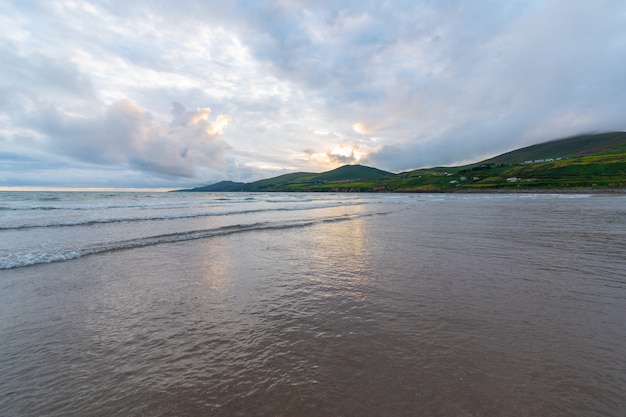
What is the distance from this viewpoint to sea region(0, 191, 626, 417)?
4742 mm

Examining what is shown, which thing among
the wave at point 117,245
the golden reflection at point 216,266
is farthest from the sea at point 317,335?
the wave at point 117,245

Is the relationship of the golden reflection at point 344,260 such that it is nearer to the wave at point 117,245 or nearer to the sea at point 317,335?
the sea at point 317,335

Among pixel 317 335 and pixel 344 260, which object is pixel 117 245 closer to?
pixel 344 260

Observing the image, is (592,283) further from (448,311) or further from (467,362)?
(467,362)

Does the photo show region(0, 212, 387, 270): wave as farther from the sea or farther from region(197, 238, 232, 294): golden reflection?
region(197, 238, 232, 294): golden reflection

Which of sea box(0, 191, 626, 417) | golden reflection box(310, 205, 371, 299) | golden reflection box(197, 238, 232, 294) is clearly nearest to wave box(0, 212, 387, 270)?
sea box(0, 191, 626, 417)

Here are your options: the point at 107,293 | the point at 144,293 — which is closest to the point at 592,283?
the point at 144,293

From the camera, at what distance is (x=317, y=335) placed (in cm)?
691

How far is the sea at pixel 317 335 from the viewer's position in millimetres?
4742

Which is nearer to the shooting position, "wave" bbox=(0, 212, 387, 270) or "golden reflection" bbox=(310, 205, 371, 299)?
"golden reflection" bbox=(310, 205, 371, 299)

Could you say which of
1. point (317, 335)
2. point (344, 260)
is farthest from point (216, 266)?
point (317, 335)

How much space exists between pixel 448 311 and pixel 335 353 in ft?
12.2

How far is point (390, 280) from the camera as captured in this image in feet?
36.2

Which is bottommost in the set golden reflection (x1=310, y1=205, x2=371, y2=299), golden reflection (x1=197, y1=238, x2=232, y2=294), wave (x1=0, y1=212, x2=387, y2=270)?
golden reflection (x1=310, y1=205, x2=371, y2=299)
